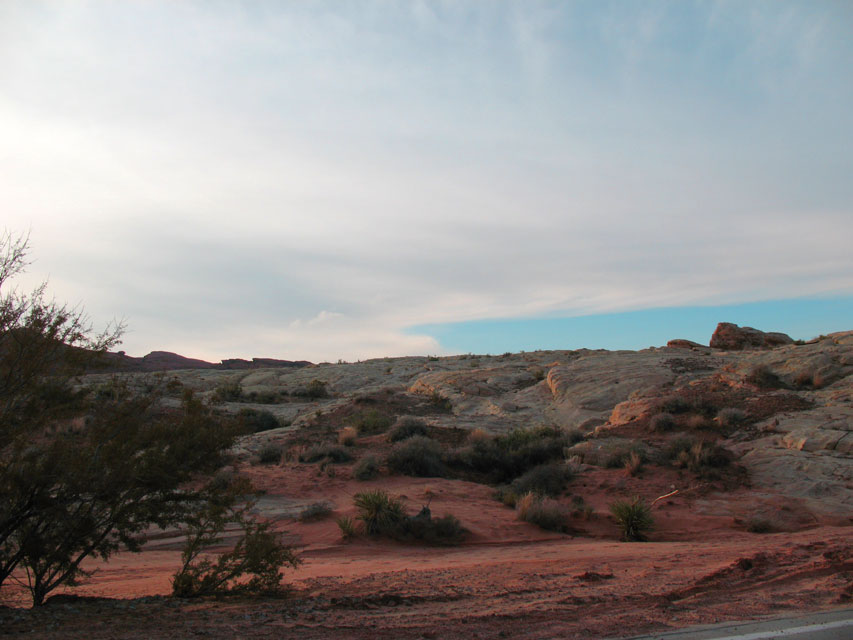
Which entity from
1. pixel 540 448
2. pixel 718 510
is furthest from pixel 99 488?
pixel 540 448

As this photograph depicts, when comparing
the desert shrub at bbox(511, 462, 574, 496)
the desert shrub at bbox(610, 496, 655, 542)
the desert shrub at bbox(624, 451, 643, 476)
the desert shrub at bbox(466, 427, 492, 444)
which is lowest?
the desert shrub at bbox(610, 496, 655, 542)

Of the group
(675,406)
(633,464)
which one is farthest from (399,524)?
(675,406)

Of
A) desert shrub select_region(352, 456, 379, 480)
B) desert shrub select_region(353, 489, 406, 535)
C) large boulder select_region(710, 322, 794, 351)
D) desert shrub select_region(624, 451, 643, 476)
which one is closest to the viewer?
desert shrub select_region(353, 489, 406, 535)

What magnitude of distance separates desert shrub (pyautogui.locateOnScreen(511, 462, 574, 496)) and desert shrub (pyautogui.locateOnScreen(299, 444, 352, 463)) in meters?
6.66

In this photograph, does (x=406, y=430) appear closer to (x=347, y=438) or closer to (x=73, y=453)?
(x=347, y=438)

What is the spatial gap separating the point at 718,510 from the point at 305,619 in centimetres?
1187

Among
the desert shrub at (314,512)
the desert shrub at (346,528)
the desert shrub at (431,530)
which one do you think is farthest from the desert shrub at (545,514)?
the desert shrub at (314,512)

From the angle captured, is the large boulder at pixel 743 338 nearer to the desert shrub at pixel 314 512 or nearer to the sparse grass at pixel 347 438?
the sparse grass at pixel 347 438

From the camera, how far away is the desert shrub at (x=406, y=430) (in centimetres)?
2331

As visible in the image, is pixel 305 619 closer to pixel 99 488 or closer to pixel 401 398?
pixel 99 488

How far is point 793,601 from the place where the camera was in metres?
7.31

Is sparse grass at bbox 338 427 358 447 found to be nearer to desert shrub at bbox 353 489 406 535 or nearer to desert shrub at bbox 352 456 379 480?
desert shrub at bbox 352 456 379 480

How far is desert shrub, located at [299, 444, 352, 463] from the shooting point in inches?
836

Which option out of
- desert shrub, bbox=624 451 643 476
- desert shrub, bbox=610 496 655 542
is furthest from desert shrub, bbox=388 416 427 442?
desert shrub, bbox=610 496 655 542
